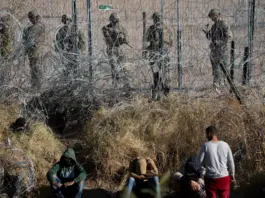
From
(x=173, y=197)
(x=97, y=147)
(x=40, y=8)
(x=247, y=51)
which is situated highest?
(x=40, y=8)

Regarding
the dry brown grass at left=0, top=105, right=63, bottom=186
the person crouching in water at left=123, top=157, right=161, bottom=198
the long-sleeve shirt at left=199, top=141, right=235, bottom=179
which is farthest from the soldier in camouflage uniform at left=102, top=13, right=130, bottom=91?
the long-sleeve shirt at left=199, top=141, right=235, bottom=179

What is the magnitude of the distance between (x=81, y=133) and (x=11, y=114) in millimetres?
1002

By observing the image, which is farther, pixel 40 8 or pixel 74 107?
pixel 40 8

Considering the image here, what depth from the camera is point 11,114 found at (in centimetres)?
803

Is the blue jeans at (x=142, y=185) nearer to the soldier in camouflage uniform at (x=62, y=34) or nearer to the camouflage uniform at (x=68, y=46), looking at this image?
the camouflage uniform at (x=68, y=46)

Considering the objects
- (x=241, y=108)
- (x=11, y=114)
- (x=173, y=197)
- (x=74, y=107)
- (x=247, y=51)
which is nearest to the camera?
(x=173, y=197)

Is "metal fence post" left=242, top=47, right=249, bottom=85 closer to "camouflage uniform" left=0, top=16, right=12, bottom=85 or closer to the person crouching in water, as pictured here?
the person crouching in water

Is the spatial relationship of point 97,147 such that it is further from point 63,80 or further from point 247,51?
point 247,51

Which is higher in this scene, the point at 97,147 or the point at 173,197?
the point at 97,147

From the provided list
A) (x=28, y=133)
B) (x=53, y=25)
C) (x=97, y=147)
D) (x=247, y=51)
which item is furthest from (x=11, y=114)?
(x=247, y=51)

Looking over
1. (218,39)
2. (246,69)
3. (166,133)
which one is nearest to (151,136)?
(166,133)

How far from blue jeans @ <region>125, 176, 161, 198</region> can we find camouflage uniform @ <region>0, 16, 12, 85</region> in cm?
290

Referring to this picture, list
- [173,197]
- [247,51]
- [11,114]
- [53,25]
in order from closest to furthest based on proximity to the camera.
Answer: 1. [173,197]
2. [11,114]
3. [247,51]
4. [53,25]

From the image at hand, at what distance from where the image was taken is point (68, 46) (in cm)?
914
